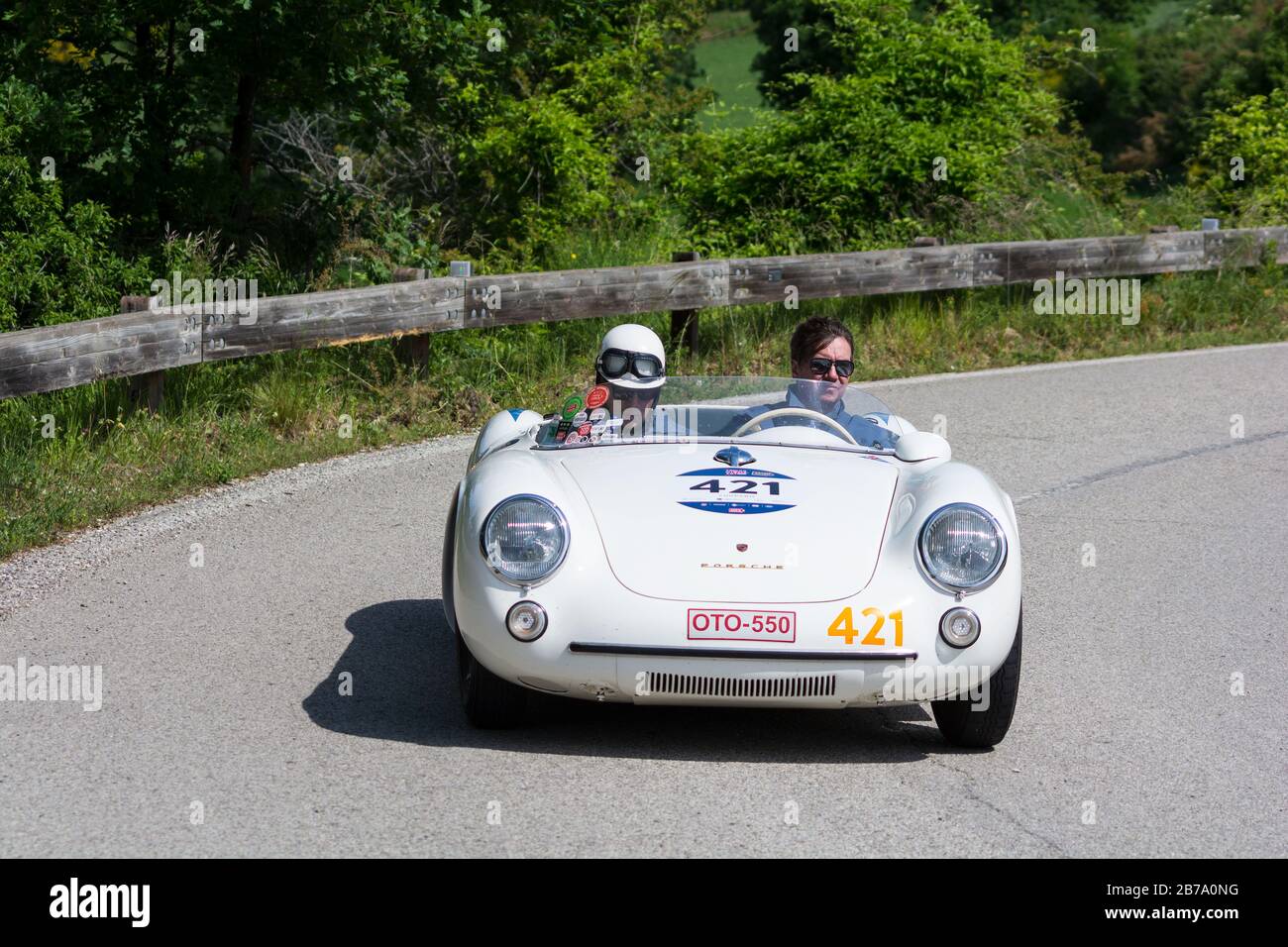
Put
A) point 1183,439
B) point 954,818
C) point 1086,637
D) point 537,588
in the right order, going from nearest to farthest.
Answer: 1. point 954,818
2. point 537,588
3. point 1086,637
4. point 1183,439

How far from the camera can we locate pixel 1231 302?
15.9 metres

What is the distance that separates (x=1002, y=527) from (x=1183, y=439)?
6127mm

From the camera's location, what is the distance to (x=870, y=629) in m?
4.80

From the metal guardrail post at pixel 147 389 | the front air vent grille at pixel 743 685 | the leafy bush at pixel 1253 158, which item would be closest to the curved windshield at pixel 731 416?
the front air vent grille at pixel 743 685

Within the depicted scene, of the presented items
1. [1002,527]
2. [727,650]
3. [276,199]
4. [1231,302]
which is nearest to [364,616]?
[727,650]

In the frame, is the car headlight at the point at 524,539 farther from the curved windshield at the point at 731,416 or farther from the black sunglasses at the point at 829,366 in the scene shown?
the black sunglasses at the point at 829,366

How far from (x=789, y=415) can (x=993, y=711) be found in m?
1.52

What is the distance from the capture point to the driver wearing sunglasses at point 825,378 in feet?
20.1

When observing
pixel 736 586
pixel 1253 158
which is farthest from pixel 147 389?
pixel 1253 158

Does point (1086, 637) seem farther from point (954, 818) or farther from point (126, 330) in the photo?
point (126, 330)

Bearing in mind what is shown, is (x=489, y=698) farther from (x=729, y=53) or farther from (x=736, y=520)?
(x=729, y=53)

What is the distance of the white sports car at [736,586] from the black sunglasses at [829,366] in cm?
104

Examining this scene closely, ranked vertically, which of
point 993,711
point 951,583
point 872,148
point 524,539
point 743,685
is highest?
point 872,148

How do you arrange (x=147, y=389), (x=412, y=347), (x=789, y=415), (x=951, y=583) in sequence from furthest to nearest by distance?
(x=412, y=347) → (x=147, y=389) → (x=789, y=415) → (x=951, y=583)
